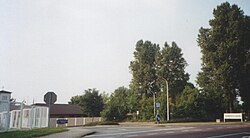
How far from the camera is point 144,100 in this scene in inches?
2301

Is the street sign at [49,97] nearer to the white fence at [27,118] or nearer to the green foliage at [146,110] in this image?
the white fence at [27,118]

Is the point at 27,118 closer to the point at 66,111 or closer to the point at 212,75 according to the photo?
the point at 212,75

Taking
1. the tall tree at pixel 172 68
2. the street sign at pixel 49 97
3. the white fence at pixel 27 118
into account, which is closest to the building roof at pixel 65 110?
the tall tree at pixel 172 68

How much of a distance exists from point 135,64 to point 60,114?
64.8 ft

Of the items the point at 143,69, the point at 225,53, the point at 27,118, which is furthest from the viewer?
the point at 143,69

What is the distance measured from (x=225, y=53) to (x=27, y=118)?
106 ft

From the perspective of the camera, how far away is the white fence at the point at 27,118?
1616 centimetres

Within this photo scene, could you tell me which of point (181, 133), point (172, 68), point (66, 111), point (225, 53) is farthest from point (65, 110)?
point (181, 133)

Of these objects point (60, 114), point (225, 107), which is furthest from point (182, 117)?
point (60, 114)

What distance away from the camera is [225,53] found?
140 ft

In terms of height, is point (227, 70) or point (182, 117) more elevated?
point (227, 70)

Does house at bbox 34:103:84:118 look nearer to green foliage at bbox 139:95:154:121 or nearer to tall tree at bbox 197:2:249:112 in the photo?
green foliage at bbox 139:95:154:121

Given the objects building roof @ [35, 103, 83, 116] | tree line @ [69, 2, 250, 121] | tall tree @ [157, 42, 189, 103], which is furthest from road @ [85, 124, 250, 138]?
building roof @ [35, 103, 83, 116]

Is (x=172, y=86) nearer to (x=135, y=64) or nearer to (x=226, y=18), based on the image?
(x=135, y=64)
